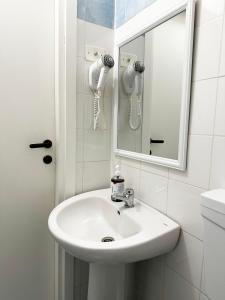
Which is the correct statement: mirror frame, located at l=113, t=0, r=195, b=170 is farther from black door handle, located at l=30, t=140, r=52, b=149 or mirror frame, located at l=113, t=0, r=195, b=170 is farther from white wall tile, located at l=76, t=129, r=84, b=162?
black door handle, located at l=30, t=140, r=52, b=149

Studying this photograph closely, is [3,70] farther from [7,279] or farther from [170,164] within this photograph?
[7,279]

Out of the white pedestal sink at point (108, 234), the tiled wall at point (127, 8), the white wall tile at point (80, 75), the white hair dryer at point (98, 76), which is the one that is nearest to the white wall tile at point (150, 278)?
the white pedestal sink at point (108, 234)

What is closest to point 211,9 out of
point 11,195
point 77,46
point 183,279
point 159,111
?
point 159,111

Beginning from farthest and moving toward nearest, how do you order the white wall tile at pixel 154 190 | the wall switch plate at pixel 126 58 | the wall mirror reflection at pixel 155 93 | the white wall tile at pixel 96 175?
the white wall tile at pixel 96 175
the wall switch plate at pixel 126 58
the white wall tile at pixel 154 190
the wall mirror reflection at pixel 155 93

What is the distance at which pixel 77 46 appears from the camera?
1.13 meters

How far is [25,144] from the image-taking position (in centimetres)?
118

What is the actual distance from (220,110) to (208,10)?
0.35 m

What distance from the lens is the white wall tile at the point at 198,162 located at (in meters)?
0.74

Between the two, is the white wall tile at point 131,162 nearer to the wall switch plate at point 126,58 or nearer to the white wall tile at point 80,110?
the white wall tile at point 80,110

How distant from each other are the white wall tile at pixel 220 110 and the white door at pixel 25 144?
875 mm

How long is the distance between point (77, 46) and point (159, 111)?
22.5 inches

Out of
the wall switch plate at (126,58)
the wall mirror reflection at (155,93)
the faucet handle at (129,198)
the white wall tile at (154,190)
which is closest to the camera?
the wall mirror reflection at (155,93)

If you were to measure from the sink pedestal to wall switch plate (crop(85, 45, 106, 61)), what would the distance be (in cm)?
106

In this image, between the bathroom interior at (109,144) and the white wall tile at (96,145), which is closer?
the bathroom interior at (109,144)
